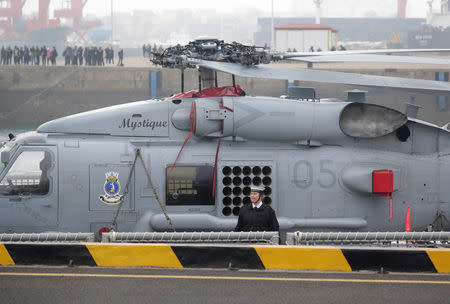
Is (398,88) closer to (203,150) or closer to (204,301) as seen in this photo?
(203,150)

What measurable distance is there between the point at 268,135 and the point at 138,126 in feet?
6.81

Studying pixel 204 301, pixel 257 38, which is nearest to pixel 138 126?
pixel 204 301

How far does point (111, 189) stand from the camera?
459 inches

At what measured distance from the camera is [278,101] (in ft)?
39.1

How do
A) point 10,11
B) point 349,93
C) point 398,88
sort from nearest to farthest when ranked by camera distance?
point 398,88, point 349,93, point 10,11

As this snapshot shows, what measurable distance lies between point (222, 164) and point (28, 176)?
Result: 9.90 ft

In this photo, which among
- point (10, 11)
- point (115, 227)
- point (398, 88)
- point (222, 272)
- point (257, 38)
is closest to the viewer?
point (222, 272)

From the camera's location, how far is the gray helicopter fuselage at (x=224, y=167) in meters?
11.6

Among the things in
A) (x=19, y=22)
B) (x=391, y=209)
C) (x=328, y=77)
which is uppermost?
(x=19, y=22)

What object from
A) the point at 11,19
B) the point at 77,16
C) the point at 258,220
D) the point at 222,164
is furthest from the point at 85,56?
the point at 77,16

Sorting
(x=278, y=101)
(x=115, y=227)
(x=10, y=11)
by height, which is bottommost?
(x=115, y=227)

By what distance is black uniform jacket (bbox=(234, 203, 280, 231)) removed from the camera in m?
9.59

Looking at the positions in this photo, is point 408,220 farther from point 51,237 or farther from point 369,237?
point 51,237

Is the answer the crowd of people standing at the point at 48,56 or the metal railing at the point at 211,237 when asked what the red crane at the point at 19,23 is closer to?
the crowd of people standing at the point at 48,56
